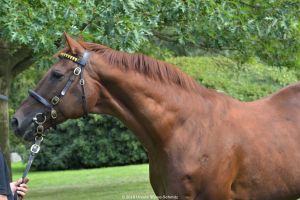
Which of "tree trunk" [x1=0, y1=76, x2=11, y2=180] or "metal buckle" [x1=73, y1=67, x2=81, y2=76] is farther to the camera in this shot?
"tree trunk" [x1=0, y1=76, x2=11, y2=180]

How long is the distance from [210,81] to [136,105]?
43.7 feet

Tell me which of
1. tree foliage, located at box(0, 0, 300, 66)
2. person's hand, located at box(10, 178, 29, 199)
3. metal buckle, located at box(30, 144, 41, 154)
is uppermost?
person's hand, located at box(10, 178, 29, 199)

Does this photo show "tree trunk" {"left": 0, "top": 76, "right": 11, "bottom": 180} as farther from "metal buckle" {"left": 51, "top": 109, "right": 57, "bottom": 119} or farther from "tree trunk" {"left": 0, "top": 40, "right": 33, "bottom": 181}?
"metal buckle" {"left": 51, "top": 109, "right": 57, "bottom": 119}

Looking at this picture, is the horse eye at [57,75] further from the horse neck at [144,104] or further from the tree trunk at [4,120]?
the tree trunk at [4,120]

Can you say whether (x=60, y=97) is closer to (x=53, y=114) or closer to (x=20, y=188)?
(x=53, y=114)

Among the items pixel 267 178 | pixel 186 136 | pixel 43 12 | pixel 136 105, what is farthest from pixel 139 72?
pixel 43 12

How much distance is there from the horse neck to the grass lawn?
6454 millimetres

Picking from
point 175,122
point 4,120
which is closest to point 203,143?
point 175,122

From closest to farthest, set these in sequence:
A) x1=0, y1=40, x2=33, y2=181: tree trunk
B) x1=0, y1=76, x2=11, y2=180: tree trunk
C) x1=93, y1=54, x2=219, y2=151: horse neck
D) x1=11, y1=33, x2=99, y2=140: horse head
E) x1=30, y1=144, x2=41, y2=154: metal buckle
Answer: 1. x1=30, y1=144, x2=41, y2=154: metal buckle
2. x1=11, y1=33, x2=99, y2=140: horse head
3. x1=93, y1=54, x2=219, y2=151: horse neck
4. x1=0, y1=40, x2=33, y2=181: tree trunk
5. x1=0, y1=76, x2=11, y2=180: tree trunk

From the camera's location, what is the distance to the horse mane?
5000mm

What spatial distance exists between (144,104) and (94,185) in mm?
11121

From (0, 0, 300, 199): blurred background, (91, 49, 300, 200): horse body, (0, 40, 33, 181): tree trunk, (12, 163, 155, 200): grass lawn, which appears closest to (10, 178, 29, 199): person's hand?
(91, 49, 300, 200): horse body

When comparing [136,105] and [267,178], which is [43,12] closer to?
[136,105]

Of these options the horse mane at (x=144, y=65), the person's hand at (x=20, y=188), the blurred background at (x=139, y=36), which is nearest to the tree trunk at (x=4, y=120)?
the blurred background at (x=139, y=36)
